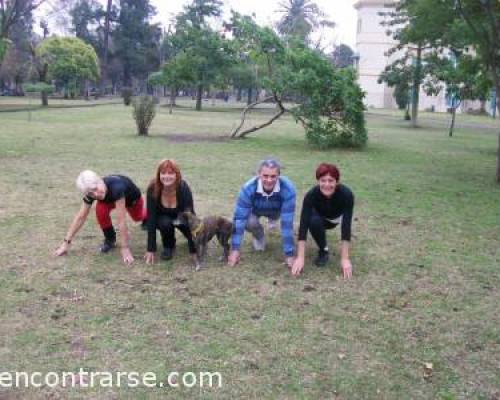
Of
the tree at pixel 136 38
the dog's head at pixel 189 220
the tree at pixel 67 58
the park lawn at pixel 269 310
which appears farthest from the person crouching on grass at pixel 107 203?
the tree at pixel 136 38

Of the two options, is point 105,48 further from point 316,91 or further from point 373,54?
point 316,91

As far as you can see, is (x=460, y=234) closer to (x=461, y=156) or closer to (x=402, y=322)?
(x=402, y=322)

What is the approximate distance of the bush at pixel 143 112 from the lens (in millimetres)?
15758

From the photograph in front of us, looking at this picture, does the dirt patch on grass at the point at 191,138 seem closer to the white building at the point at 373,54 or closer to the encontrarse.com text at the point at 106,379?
the encontrarse.com text at the point at 106,379

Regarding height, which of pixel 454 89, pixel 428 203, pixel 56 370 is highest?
pixel 454 89

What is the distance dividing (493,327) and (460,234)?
2503mm

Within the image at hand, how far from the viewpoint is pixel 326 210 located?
4.71 m

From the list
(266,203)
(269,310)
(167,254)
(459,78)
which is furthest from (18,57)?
(269,310)

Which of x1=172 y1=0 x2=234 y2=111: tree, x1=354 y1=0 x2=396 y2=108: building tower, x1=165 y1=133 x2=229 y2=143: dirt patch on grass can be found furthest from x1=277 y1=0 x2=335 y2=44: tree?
x1=165 y1=133 x2=229 y2=143: dirt patch on grass

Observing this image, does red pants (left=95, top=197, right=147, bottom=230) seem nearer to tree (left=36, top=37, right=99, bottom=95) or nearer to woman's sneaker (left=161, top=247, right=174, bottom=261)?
woman's sneaker (left=161, top=247, right=174, bottom=261)

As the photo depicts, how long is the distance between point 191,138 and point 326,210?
38.5ft

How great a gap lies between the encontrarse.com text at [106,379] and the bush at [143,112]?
44.0 ft

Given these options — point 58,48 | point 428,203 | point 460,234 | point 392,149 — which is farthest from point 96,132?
point 58,48

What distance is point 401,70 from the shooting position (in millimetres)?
26141
